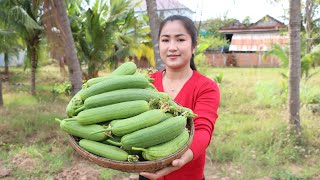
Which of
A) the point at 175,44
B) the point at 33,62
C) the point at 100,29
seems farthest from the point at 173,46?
the point at 33,62

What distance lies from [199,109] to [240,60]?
86.5ft

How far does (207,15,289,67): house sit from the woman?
25188 millimetres

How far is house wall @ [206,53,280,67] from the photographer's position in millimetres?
26797

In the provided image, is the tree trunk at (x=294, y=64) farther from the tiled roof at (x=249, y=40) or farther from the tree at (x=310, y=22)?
→ the tiled roof at (x=249, y=40)

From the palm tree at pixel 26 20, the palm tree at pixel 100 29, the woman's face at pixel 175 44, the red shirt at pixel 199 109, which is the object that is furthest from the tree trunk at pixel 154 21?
the palm tree at pixel 100 29

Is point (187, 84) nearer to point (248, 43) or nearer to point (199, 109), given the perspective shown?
point (199, 109)

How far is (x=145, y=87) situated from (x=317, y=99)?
7.86m

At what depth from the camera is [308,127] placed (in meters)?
6.36

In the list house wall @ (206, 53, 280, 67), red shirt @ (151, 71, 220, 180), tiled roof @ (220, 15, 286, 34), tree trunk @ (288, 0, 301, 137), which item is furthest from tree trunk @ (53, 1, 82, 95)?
tiled roof @ (220, 15, 286, 34)

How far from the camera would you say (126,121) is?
1627mm

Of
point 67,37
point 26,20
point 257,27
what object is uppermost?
point 257,27

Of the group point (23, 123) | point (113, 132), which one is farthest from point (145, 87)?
point (23, 123)

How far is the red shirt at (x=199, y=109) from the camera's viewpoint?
73.4 inches

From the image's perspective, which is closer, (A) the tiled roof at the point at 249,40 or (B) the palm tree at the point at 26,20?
(B) the palm tree at the point at 26,20
